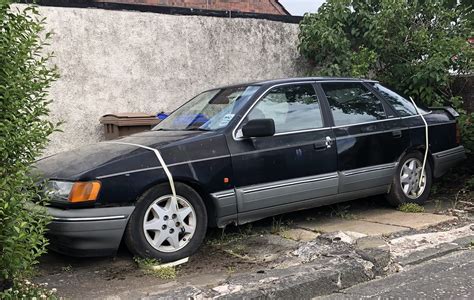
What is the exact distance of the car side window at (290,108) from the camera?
513cm

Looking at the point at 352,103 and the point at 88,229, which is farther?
the point at 352,103

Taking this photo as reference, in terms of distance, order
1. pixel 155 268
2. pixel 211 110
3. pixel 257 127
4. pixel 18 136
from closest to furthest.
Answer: pixel 18 136
pixel 155 268
pixel 257 127
pixel 211 110

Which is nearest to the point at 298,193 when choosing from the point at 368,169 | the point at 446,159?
the point at 368,169

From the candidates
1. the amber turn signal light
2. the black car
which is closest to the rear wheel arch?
the black car

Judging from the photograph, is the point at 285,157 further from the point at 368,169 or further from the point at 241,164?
the point at 368,169

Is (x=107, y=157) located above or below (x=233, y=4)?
below

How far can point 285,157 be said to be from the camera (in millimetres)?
5004

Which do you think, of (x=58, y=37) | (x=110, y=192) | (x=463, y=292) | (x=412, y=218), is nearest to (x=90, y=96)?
(x=58, y=37)

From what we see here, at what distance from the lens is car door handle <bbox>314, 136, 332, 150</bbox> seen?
5.23 meters

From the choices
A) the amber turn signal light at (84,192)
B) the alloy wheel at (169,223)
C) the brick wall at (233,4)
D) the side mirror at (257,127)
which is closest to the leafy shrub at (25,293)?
the amber turn signal light at (84,192)

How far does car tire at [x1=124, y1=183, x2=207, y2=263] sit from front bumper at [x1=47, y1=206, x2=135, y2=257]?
4.9 inches

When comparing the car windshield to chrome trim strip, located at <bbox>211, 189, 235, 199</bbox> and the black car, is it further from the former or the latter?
chrome trim strip, located at <bbox>211, 189, 235, 199</bbox>

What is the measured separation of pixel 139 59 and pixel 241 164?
3.50 m

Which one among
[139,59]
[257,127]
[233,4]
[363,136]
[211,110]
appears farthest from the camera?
[233,4]
